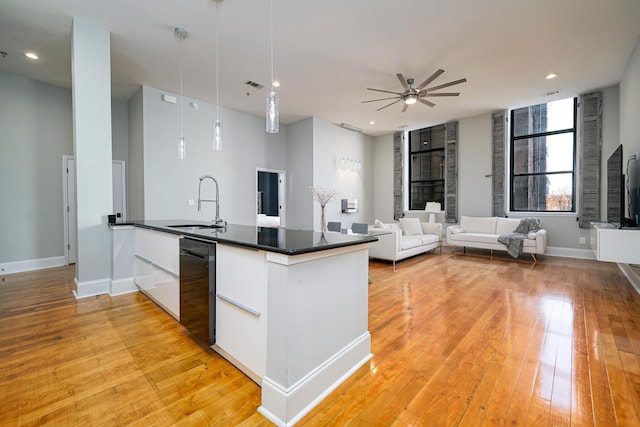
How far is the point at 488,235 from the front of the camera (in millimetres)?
5777

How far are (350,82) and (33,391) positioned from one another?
5.13 meters

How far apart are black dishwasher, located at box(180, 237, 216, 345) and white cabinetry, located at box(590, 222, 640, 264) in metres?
3.80

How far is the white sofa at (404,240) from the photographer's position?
16.1 feet

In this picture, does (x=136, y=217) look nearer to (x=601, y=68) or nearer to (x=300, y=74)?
(x=300, y=74)

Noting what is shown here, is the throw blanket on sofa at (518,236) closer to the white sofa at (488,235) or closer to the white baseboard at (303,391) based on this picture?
the white sofa at (488,235)

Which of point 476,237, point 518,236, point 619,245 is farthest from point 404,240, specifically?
point 619,245

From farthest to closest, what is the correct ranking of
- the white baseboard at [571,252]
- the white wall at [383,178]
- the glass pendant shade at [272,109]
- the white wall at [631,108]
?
the white wall at [383,178] < the white baseboard at [571,252] < the white wall at [631,108] < the glass pendant shade at [272,109]

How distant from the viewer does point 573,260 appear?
17.5 ft

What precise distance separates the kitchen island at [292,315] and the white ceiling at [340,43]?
2768 mm

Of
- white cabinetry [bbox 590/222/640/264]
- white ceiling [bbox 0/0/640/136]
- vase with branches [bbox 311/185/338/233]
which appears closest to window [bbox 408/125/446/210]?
white ceiling [bbox 0/0/640/136]

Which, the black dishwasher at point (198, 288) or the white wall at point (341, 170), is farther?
the white wall at point (341, 170)

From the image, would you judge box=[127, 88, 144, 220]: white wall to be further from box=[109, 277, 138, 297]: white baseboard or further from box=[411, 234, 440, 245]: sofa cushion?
box=[411, 234, 440, 245]: sofa cushion

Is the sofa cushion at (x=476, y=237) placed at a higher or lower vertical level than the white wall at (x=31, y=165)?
lower

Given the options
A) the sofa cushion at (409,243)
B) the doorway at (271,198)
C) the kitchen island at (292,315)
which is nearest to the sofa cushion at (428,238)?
the sofa cushion at (409,243)
